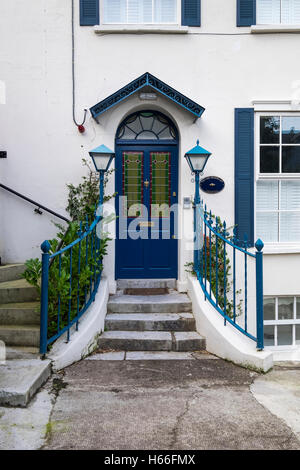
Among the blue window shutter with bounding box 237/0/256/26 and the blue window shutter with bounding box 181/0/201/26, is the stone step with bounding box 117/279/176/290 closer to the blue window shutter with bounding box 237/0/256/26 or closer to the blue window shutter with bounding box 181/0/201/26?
the blue window shutter with bounding box 181/0/201/26

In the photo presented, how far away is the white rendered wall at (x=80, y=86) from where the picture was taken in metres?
5.92

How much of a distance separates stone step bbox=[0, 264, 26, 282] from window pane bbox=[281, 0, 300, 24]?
17.5 ft

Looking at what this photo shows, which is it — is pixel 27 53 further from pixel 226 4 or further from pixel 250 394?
pixel 250 394

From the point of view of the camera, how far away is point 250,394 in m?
3.49

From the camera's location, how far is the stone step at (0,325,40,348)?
13.5 ft

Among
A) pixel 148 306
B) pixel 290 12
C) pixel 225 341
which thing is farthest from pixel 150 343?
pixel 290 12

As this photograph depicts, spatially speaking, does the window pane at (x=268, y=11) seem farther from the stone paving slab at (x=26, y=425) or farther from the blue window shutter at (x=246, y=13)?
the stone paving slab at (x=26, y=425)

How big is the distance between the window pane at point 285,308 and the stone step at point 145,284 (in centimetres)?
168

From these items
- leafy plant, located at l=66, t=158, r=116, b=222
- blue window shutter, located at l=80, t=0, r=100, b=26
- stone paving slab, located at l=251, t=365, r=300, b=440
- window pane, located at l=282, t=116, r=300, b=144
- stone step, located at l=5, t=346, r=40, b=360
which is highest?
blue window shutter, located at l=80, t=0, r=100, b=26

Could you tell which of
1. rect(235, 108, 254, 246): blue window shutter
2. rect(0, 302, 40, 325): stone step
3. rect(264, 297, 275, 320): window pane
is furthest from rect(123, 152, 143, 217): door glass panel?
rect(264, 297, 275, 320): window pane

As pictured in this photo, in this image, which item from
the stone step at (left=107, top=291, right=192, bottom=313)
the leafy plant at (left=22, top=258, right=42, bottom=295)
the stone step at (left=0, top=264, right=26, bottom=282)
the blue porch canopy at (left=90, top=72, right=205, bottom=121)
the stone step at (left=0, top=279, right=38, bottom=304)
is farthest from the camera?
the blue porch canopy at (left=90, top=72, right=205, bottom=121)

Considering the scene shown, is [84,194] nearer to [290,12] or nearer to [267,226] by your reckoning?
[267,226]

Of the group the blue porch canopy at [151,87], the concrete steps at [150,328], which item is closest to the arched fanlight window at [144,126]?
the blue porch canopy at [151,87]

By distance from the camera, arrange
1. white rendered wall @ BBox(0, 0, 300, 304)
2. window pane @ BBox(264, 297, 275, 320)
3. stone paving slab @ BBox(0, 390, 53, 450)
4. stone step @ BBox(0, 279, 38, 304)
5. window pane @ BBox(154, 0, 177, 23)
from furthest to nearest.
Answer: window pane @ BBox(264, 297, 275, 320) < window pane @ BBox(154, 0, 177, 23) < white rendered wall @ BBox(0, 0, 300, 304) < stone step @ BBox(0, 279, 38, 304) < stone paving slab @ BBox(0, 390, 53, 450)
